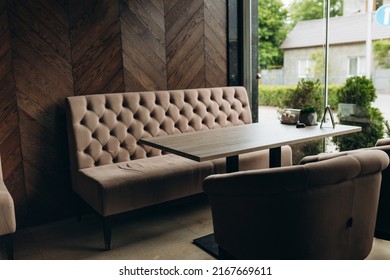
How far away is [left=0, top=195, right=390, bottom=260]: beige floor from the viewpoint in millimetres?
2840

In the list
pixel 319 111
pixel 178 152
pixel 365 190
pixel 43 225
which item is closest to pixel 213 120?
pixel 319 111

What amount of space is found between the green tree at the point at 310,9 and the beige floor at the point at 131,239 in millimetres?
2263

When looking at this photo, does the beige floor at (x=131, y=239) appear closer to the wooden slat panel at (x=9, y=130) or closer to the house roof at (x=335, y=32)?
the wooden slat panel at (x=9, y=130)

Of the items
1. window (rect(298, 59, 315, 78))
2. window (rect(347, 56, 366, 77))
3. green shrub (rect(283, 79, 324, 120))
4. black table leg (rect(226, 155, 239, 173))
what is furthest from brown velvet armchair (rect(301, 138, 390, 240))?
window (rect(298, 59, 315, 78))

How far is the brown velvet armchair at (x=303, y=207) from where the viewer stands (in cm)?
184

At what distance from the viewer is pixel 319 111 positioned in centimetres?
434

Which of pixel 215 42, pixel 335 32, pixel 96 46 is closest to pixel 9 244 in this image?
pixel 96 46

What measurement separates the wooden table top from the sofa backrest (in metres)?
0.53

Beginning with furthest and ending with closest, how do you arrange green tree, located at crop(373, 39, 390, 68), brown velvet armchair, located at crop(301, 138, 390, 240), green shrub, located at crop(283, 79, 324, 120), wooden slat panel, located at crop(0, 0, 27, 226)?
green shrub, located at crop(283, 79, 324, 120) < green tree, located at crop(373, 39, 390, 68) < wooden slat panel, located at crop(0, 0, 27, 226) < brown velvet armchair, located at crop(301, 138, 390, 240)

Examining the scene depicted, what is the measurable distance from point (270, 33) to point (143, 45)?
1.64 meters

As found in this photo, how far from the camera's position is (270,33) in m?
4.71

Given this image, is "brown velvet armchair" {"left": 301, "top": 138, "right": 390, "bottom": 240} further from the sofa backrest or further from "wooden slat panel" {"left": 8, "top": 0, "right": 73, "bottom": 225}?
"wooden slat panel" {"left": 8, "top": 0, "right": 73, "bottom": 225}

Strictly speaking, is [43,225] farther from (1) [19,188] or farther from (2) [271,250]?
(2) [271,250]

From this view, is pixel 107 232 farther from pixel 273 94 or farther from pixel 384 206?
pixel 273 94
